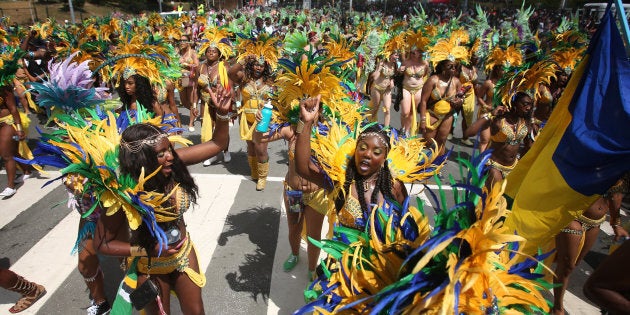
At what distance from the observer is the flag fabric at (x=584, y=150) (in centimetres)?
221

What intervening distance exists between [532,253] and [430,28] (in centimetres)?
1009

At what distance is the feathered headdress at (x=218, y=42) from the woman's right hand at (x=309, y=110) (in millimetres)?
5034

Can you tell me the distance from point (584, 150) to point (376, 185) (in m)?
1.34

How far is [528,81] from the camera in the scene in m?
4.98

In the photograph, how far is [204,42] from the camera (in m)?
8.08

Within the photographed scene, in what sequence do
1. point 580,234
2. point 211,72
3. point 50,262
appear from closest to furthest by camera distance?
point 580,234, point 50,262, point 211,72

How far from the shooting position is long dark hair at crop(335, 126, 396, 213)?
9.72ft

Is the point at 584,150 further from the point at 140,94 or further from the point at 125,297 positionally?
the point at 140,94

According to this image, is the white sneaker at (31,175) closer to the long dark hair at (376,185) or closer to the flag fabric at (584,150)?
the long dark hair at (376,185)

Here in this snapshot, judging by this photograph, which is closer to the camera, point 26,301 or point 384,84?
point 26,301

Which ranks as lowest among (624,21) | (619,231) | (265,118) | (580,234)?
(619,231)

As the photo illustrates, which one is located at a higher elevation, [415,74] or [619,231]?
[415,74]

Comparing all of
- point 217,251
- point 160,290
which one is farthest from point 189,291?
point 217,251

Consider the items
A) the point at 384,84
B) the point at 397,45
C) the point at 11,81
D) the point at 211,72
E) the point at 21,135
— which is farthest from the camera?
the point at 397,45
